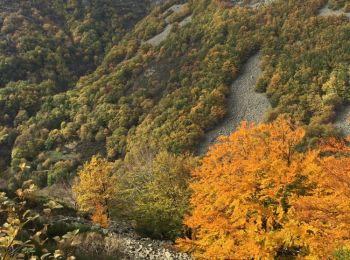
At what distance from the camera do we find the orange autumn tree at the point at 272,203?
79.8ft

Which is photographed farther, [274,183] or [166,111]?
[166,111]

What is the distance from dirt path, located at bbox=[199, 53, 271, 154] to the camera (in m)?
129

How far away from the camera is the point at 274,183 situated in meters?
27.5

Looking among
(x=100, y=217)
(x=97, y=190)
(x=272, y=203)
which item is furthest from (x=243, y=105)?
(x=272, y=203)

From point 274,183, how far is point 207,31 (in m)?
168

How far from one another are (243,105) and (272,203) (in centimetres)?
11236

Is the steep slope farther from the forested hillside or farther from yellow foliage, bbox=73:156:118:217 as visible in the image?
yellow foliage, bbox=73:156:118:217

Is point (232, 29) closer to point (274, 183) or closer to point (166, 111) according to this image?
point (166, 111)

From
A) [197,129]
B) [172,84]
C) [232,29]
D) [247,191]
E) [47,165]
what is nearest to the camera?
[247,191]

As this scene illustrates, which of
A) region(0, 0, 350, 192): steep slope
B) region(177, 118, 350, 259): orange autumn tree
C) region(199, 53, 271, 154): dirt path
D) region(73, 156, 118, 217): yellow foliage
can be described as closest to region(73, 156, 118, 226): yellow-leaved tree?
region(73, 156, 118, 217): yellow foliage

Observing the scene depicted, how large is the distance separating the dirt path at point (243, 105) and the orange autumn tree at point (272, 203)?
311 ft

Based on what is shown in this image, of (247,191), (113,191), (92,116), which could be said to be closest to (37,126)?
(92,116)

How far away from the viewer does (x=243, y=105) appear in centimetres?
13875

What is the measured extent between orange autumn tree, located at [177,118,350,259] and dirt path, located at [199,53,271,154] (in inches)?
3735
